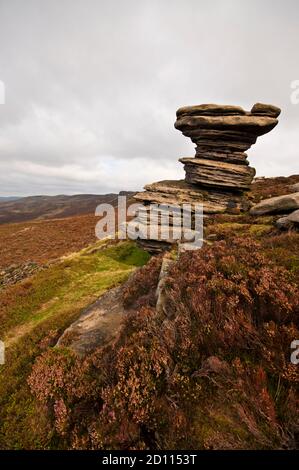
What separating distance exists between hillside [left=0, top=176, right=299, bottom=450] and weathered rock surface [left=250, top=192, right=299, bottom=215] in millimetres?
8845

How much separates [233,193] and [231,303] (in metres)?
19.4

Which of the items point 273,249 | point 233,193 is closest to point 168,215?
point 233,193

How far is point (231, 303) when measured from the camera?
21.0ft

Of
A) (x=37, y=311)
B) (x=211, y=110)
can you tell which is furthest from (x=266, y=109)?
(x=37, y=311)

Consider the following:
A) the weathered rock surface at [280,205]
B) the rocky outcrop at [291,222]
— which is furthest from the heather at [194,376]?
the weathered rock surface at [280,205]

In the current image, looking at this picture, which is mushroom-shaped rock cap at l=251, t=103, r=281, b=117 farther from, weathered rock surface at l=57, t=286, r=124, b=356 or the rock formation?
weathered rock surface at l=57, t=286, r=124, b=356

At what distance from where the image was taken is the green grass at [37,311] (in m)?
6.62

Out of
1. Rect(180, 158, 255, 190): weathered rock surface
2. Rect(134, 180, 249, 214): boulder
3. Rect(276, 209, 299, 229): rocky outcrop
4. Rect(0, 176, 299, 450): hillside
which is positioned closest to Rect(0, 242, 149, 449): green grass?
Rect(0, 176, 299, 450): hillside

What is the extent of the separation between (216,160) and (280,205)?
8130 millimetres

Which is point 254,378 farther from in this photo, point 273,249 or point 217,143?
point 217,143

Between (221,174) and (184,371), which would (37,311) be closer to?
(184,371)

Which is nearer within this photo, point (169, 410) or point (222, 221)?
point (169, 410)

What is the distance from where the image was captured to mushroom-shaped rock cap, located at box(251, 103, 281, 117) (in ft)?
70.9

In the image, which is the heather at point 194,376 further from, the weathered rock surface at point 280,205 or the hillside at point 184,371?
the weathered rock surface at point 280,205
